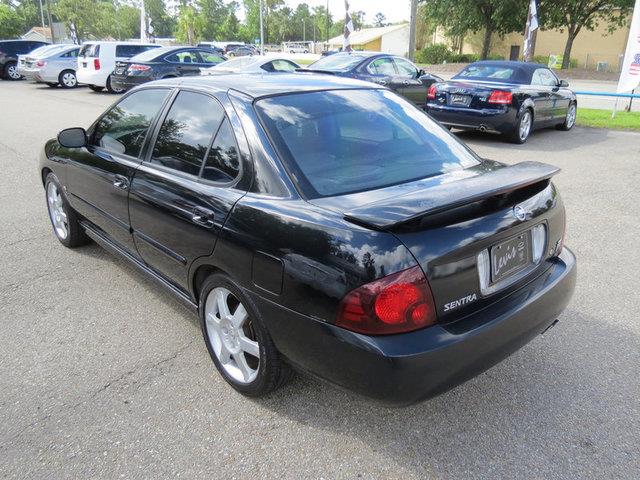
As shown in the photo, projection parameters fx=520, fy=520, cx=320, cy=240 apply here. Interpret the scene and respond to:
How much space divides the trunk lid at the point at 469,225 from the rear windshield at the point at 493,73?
27.0 feet

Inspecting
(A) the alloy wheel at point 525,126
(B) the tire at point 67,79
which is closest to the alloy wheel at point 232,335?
(A) the alloy wheel at point 525,126

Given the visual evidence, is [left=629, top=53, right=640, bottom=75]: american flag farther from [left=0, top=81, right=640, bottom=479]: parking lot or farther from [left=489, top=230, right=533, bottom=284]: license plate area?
[left=489, top=230, right=533, bottom=284]: license plate area

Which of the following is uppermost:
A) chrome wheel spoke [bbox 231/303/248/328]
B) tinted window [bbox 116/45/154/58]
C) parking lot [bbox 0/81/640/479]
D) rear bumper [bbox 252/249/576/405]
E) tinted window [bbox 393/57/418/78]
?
tinted window [bbox 116/45/154/58]

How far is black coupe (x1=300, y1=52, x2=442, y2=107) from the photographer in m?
11.5

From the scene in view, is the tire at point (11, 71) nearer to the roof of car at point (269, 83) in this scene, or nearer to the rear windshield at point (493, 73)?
the rear windshield at point (493, 73)

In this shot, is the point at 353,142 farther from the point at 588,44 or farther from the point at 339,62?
the point at 588,44

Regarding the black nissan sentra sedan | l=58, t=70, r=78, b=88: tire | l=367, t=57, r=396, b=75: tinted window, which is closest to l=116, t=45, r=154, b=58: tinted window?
l=58, t=70, r=78, b=88: tire

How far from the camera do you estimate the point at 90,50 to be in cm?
1905

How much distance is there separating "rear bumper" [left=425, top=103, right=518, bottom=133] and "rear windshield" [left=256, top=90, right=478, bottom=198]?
266 inches

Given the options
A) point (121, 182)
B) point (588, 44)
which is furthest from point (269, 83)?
point (588, 44)

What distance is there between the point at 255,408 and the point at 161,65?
15590mm

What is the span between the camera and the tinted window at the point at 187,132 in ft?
9.57

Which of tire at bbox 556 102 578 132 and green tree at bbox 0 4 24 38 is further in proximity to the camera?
green tree at bbox 0 4 24 38

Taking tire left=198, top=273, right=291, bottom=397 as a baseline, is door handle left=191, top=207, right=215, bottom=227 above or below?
above
